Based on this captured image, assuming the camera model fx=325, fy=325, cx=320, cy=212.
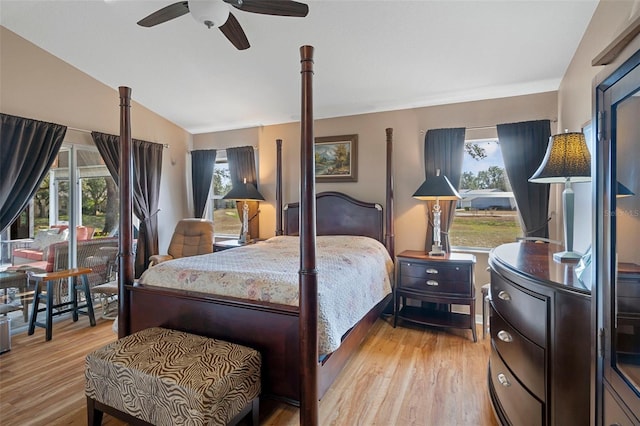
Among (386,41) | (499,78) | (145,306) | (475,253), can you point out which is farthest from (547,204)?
(145,306)

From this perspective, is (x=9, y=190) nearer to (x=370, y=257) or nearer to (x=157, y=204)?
(x=157, y=204)

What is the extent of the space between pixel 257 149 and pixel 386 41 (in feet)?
8.37

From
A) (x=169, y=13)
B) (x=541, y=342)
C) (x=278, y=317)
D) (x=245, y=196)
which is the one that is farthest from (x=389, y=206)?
(x=169, y=13)

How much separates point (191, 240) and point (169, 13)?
2.92m

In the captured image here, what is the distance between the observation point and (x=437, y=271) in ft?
10.3

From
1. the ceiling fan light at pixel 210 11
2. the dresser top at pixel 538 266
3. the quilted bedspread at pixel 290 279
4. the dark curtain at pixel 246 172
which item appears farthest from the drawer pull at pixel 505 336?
the dark curtain at pixel 246 172

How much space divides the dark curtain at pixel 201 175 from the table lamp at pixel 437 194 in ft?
10.4

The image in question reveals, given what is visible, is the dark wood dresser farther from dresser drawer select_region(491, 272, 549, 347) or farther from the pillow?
the pillow

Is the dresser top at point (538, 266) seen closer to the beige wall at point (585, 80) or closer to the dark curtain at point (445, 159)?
the beige wall at point (585, 80)

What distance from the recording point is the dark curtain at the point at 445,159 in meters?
3.48

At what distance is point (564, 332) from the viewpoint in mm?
1231

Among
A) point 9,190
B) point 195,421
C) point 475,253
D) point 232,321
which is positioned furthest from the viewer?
point 475,253

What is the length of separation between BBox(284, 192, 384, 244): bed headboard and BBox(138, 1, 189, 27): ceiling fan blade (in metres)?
2.51

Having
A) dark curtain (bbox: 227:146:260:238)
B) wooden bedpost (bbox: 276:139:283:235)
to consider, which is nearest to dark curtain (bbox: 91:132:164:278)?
dark curtain (bbox: 227:146:260:238)
